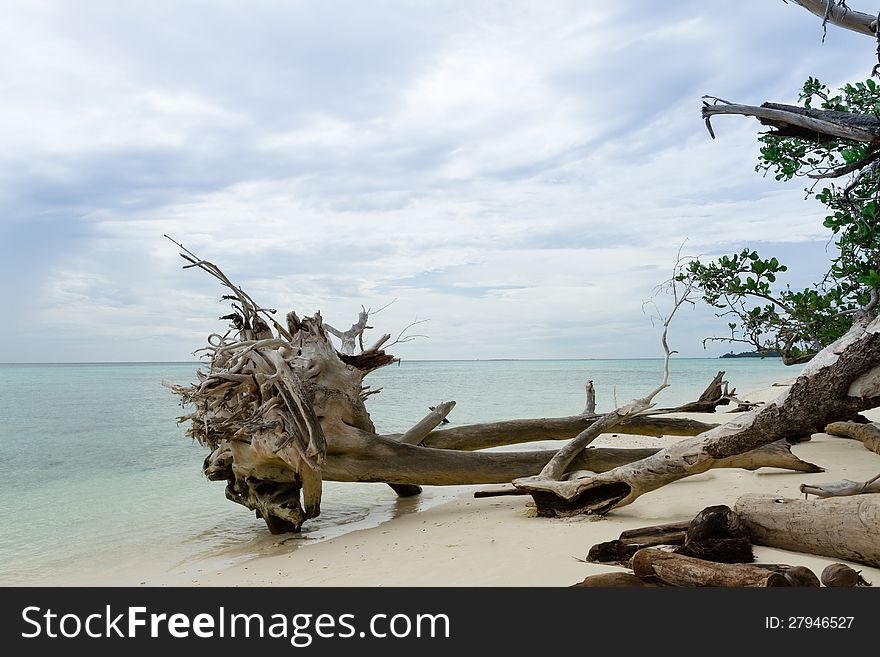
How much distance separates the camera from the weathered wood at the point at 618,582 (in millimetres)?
3332

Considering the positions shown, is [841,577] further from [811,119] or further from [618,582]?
[811,119]

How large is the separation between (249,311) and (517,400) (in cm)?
2088

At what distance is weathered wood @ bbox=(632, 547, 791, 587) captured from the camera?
10.1 feet

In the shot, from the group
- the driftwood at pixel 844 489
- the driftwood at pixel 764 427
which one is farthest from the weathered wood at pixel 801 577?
the driftwood at pixel 844 489

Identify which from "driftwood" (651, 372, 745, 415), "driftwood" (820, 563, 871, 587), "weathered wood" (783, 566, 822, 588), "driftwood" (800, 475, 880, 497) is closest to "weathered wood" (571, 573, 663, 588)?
"weathered wood" (783, 566, 822, 588)

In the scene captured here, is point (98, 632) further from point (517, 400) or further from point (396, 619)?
point (517, 400)

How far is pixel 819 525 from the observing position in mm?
3773

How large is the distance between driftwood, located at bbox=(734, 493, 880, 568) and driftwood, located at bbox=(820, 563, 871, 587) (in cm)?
35

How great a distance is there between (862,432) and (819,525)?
17.7 feet

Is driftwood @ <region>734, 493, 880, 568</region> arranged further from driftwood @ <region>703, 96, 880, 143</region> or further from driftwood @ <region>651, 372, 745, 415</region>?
driftwood @ <region>651, 372, 745, 415</region>

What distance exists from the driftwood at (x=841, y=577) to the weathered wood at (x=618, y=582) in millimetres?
793

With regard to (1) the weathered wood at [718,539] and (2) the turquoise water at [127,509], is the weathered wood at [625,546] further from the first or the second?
(2) the turquoise water at [127,509]

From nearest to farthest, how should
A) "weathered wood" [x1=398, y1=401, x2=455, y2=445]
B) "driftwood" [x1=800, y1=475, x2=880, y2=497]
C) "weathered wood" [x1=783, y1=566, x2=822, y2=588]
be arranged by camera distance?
"weathered wood" [x1=783, y1=566, x2=822, y2=588]
"driftwood" [x1=800, y1=475, x2=880, y2=497]
"weathered wood" [x1=398, y1=401, x2=455, y2=445]

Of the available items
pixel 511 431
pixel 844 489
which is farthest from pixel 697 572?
pixel 511 431
